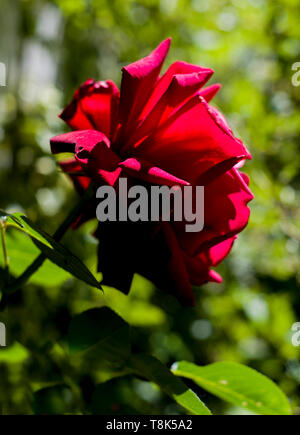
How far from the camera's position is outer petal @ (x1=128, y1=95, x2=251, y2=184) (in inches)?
17.7

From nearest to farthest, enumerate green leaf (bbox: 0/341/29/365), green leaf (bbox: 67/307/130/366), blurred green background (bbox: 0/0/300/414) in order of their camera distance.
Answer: green leaf (bbox: 67/307/130/366) < green leaf (bbox: 0/341/29/365) < blurred green background (bbox: 0/0/300/414)

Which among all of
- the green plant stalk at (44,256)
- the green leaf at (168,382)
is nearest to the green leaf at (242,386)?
the green leaf at (168,382)

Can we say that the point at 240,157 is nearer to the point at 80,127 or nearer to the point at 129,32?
the point at 80,127

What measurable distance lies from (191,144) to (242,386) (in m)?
0.26

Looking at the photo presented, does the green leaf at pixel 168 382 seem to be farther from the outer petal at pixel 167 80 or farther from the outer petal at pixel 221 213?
the outer petal at pixel 167 80

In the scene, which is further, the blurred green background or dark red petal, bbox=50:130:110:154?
the blurred green background

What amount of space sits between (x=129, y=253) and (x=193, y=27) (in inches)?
41.9

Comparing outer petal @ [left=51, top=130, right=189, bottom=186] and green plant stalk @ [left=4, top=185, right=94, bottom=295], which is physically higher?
outer petal @ [left=51, top=130, right=189, bottom=186]

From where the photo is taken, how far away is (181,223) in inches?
18.2

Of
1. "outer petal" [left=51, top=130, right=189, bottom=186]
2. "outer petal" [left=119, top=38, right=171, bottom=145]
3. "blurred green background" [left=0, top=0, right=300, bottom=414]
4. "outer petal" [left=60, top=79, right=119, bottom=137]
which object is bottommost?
"blurred green background" [left=0, top=0, right=300, bottom=414]

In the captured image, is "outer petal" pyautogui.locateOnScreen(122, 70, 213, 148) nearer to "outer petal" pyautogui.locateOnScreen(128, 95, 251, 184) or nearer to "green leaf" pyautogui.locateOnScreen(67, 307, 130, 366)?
"outer petal" pyautogui.locateOnScreen(128, 95, 251, 184)

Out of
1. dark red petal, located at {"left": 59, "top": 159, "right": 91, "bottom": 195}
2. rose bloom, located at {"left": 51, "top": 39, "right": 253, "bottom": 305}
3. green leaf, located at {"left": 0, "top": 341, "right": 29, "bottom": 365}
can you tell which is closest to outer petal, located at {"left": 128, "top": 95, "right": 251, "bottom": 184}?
rose bloom, located at {"left": 51, "top": 39, "right": 253, "bottom": 305}

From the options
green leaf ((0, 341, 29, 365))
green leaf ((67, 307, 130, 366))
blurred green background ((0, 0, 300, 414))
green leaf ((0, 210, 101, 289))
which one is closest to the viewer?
green leaf ((0, 210, 101, 289))

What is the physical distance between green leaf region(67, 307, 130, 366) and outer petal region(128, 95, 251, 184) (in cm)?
16
